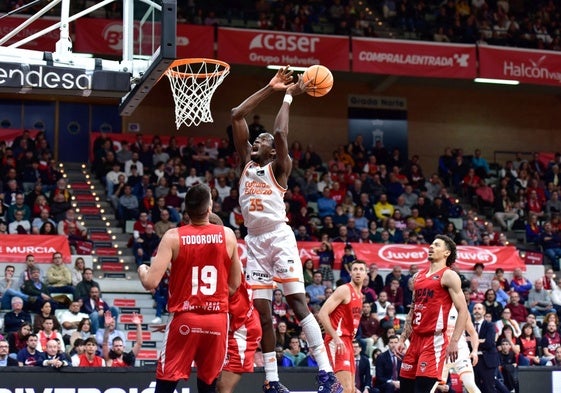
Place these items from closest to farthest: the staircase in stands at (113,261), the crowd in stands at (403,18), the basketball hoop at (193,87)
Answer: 1. the basketball hoop at (193,87)
2. the staircase in stands at (113,261)
3. the crowd in stands at (403,18)

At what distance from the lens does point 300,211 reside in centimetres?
2256

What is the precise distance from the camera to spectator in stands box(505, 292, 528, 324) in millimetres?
19734

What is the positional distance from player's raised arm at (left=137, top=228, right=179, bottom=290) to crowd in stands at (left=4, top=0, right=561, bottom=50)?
58.3 feet

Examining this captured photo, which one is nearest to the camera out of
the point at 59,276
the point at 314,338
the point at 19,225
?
the point at 314,338

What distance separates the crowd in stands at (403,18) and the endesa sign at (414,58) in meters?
0.98

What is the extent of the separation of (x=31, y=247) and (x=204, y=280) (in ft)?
40.1

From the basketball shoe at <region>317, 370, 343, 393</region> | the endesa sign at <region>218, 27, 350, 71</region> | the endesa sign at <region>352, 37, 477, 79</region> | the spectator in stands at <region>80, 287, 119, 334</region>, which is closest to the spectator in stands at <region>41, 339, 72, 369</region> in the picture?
the spectator in stands at <region>80, 287, 119, 334</region>

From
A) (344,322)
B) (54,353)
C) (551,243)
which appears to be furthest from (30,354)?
(551,243)

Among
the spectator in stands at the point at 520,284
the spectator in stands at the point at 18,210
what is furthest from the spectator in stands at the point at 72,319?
the spectator in stands at the point at 520,284

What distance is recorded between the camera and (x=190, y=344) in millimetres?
7457

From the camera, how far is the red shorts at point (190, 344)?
7.44 meters

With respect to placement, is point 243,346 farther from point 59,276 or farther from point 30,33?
point 59,276

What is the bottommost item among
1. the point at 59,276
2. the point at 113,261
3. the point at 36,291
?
the point at 36,291

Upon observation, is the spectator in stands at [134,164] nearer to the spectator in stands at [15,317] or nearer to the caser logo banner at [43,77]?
the spectator in stands at [15,317]
